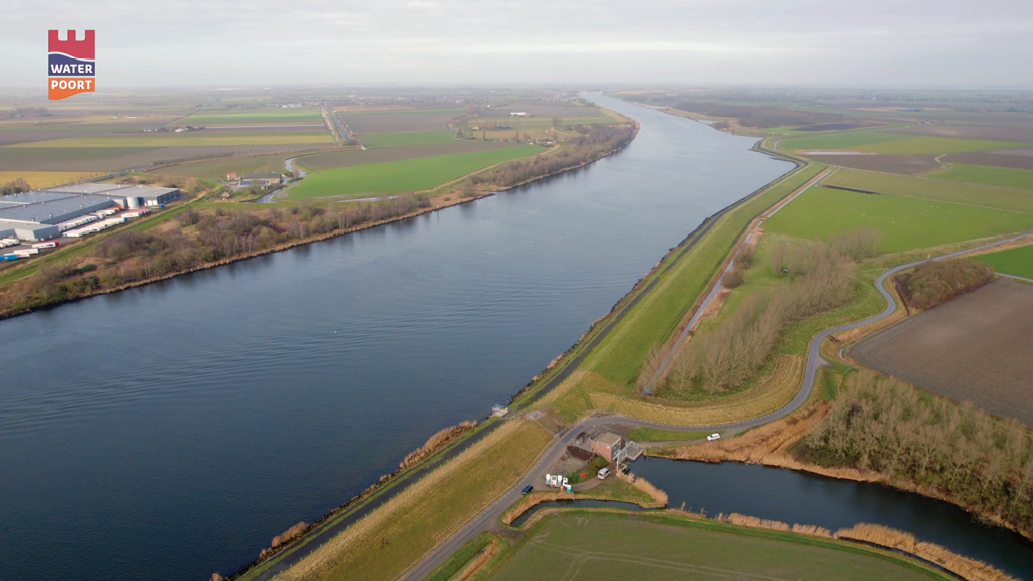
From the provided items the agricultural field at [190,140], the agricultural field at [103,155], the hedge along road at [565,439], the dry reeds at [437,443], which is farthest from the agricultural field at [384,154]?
the hedge along road at [565,439]

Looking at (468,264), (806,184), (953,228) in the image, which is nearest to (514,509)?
(468,264)

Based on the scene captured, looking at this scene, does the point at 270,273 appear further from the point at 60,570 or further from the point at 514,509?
the point at 514,509

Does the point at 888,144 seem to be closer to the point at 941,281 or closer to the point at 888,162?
the point at 888,162

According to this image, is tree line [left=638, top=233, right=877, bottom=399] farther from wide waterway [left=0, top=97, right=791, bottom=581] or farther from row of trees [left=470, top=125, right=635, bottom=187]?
row of trees [left=470, top=125, right=635, bottom=187]

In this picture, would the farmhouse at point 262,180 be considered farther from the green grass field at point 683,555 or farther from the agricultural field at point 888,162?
the agricultural field at point 888,162

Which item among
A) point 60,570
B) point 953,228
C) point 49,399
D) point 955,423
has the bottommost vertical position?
point 60,570

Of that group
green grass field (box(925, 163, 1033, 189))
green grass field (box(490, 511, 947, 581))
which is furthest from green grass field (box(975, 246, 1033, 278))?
green grass field (box(490, 511, 947, 581))
